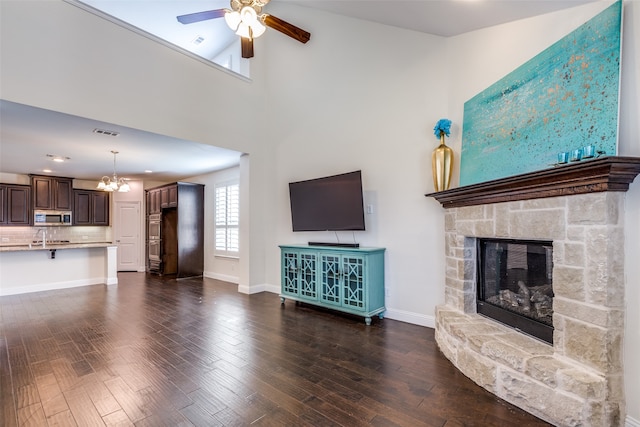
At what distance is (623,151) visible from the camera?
173 centimetres

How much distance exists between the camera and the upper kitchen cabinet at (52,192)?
6805mm

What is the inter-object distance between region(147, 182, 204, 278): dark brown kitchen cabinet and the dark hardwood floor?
271 centimetres

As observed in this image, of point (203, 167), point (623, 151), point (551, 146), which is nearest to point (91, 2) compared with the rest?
point (203, 167)

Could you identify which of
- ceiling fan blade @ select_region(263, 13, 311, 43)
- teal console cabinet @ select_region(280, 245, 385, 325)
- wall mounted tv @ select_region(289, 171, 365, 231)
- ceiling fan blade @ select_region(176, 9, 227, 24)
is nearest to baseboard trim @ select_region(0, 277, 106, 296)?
teal console cabinet @ select_region(280, 245, 385, 325)

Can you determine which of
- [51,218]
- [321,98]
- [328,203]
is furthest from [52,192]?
[328,203]

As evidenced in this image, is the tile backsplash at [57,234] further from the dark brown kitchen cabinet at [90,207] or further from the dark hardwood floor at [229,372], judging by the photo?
the dark hardwood floor at [229,372]

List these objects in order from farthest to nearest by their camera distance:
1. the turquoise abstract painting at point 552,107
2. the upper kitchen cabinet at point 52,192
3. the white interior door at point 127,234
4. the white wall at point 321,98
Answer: the white interior door at point 127,234, the upper kitchen cabinet at point 52,192, the white wall at point 321,98, the turquoise abstract painting at point 552,107

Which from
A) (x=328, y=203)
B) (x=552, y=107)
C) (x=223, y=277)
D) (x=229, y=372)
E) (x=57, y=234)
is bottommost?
(x=223, y=277)

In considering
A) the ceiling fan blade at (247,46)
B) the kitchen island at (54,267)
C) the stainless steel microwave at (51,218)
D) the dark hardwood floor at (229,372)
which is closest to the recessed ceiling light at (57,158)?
the kitchen island at (54,267)

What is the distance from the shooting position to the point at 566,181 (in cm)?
181

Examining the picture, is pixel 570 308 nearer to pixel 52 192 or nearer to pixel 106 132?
pixel 106 132

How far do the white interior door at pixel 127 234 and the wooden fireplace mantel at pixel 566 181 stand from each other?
28.7ft

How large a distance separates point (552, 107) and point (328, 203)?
8.76 feet

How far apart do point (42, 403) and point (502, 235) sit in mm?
3610
